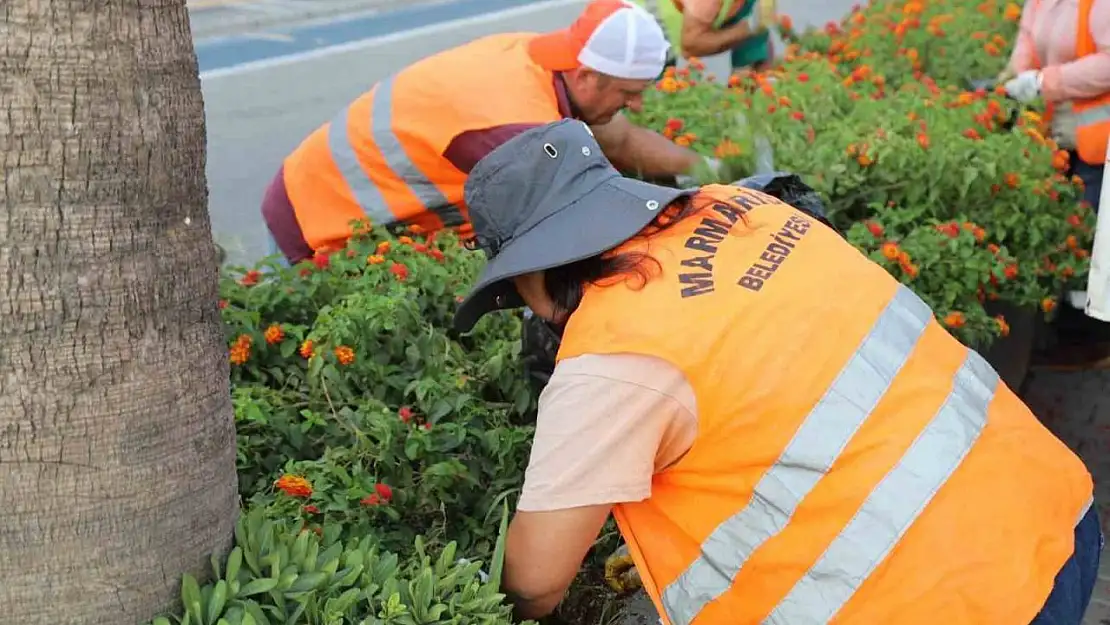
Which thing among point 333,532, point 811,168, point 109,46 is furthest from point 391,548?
point 811,168

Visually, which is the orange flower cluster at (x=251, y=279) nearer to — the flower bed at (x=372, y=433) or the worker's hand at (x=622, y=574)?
the flower bed at (x=372, y=433)

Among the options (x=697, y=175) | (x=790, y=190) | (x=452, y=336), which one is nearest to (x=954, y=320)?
(x=697, y=175)

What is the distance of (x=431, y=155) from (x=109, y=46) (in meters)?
1.96

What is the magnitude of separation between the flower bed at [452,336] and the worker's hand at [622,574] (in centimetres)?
4

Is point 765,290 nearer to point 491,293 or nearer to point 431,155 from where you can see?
point 491,293

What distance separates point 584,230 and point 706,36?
3.95 metres

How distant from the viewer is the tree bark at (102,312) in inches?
54.7

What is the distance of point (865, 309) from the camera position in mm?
1808

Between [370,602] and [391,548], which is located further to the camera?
[391,548]

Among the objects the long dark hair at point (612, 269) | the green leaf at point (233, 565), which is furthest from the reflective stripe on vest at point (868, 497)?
the green leaf at point (233, 565)

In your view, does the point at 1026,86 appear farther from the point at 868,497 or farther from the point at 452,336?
the point at 868,497

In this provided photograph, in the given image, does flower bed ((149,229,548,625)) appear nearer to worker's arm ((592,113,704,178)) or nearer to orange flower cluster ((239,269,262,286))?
orange flower cluster ((239,269,262,286))

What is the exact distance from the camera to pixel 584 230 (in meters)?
1.80

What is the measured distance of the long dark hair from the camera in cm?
177
